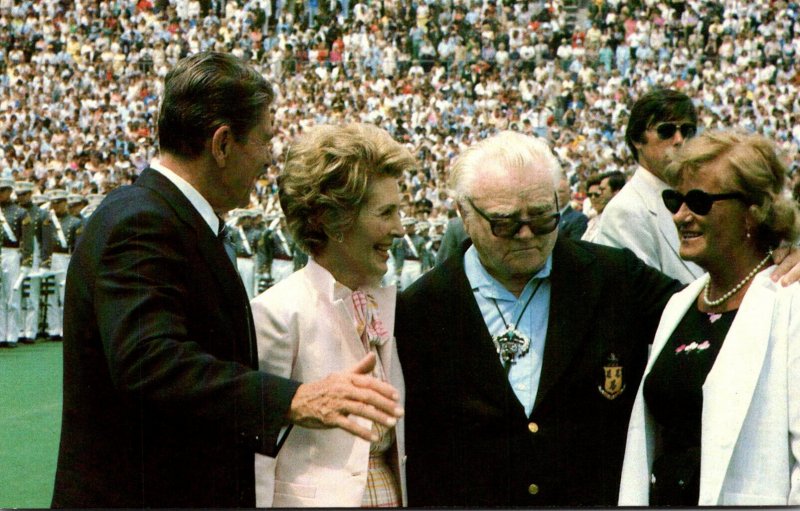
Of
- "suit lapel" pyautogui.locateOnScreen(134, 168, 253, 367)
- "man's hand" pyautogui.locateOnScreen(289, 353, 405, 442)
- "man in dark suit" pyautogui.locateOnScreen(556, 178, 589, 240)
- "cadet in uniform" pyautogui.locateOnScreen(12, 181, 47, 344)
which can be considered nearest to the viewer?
"man's hand" pyautogui.locateOnScreen(289, 353, 405, 442)

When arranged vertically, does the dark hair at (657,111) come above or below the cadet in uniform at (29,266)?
above

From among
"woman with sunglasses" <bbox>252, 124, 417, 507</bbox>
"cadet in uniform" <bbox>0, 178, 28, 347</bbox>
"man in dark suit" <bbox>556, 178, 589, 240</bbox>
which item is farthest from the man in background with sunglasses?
"cadet in uniform" <bbox>0, 178, 28, 347</bbox>

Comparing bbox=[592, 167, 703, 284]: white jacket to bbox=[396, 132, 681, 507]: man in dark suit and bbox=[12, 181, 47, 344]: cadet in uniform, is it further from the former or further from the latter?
bbox=[12, 181, 47, 344]: cadet in uniform

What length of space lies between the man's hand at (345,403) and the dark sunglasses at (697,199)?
0.97 metres

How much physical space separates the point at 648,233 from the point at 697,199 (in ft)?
3.29

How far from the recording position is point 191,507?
2176 mm

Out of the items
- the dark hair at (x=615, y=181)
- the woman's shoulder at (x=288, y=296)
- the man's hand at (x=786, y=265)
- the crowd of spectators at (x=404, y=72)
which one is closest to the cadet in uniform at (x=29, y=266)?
the crowd of spectators at (x=404, y=72)

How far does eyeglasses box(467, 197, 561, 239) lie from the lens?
2.62 m

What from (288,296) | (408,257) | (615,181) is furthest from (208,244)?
(408,257)

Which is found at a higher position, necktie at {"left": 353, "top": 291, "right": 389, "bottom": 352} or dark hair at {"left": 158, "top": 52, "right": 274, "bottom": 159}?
dark hair at {"left": 158, "top": 52, "right": 274, "bottom": 159}

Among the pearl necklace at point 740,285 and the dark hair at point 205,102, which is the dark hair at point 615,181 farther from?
the dark hair at point 205,102

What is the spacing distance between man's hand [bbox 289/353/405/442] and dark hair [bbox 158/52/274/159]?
1.94 feet

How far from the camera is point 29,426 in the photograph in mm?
7316

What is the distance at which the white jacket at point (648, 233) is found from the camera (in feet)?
11.4
